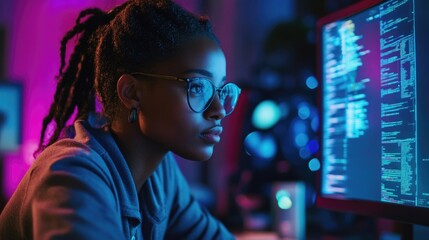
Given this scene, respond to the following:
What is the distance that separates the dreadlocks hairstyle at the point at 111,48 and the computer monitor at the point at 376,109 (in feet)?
1.09

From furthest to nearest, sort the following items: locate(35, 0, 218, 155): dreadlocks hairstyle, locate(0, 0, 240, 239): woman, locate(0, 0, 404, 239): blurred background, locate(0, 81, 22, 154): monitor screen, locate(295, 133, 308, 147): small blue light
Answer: locate(0, 81, 22, 154): monitor screen, locate(295, 133, 308, 147): small blue light, locate(0, 0, 404, 239): blurred background, locate(35, 0, 218, 155): dreadlocks hairstyle, locate(0, 0, 240, 239): woman

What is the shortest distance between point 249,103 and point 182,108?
4.59 ft

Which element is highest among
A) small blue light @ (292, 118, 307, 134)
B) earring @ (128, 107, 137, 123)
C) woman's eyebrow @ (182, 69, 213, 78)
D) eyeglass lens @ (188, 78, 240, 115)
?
woman's eyebrow @ (182, 69, 213, 78)

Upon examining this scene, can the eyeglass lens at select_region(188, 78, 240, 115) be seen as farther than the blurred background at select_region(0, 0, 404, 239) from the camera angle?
No

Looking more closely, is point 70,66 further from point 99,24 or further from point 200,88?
point 200,88

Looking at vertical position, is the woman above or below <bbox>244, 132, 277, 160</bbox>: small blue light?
above

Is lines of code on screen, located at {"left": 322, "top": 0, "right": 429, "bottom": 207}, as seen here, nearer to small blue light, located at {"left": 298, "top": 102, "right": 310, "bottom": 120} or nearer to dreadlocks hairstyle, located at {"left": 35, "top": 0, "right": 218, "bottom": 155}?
dreadlocks hairstyle, located at {"left": 35, "top": 0, "right": 218, "bottom": 155}

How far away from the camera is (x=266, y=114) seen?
2303mm

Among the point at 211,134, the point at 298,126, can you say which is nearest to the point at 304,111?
the point at 298,126

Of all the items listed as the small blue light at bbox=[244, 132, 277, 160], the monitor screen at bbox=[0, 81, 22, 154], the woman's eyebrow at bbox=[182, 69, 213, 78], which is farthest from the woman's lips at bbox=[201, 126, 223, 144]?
the monitor screen at bbox=[0, 81, 22, 154]

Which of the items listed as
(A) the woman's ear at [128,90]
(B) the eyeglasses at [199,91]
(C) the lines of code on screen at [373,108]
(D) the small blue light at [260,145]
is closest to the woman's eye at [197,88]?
(B) the eyeglasses at [199,91]

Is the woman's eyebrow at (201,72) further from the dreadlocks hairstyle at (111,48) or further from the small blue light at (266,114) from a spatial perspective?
the small blue light at (266,114)

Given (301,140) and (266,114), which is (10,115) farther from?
(301,140)

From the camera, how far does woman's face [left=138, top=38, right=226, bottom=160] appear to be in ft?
3.14
